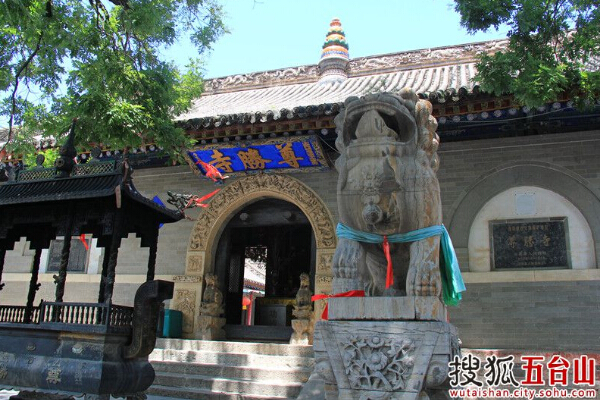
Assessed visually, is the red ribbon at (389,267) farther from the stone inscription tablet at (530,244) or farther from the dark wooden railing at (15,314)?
the stone inscription tablet at (530,244)

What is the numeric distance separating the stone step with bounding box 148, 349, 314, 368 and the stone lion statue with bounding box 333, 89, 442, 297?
328 cm

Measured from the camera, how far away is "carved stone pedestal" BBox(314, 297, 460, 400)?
3354 mm

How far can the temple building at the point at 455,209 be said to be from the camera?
23.5 ft

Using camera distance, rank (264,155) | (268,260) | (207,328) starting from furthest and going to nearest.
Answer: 1. (268,260)
2. (264,155)
3. (207,328)

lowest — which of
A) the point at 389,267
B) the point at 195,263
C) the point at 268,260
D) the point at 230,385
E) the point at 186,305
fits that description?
the point at 230,385

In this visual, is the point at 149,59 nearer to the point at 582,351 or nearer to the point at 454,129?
the point at 454,129

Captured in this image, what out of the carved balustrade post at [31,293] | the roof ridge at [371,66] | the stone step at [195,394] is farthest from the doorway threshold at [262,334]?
the roof ridge at [371,66]

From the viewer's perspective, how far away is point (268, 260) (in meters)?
Answer: 13.0

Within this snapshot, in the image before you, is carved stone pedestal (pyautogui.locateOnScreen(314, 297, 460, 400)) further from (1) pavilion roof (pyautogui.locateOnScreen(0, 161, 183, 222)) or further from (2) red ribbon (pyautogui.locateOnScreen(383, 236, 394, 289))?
(1) pavilion roof (pyautogui.locateOnScreen(0, 161, 183, 222))

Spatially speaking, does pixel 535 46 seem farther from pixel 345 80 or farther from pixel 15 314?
pixel 345 80

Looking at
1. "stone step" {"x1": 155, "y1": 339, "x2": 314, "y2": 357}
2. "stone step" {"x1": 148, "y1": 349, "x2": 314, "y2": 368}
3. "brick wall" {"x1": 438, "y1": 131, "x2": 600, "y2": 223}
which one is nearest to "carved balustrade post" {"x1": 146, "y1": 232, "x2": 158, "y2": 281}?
"stone step" {"x1": 148, "y1": 349, "x2": 314, "y2": 368}

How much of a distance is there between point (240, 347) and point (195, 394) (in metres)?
1.34

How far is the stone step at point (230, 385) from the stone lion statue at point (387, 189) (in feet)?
8.80

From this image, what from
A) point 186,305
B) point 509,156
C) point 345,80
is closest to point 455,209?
point 509,156
